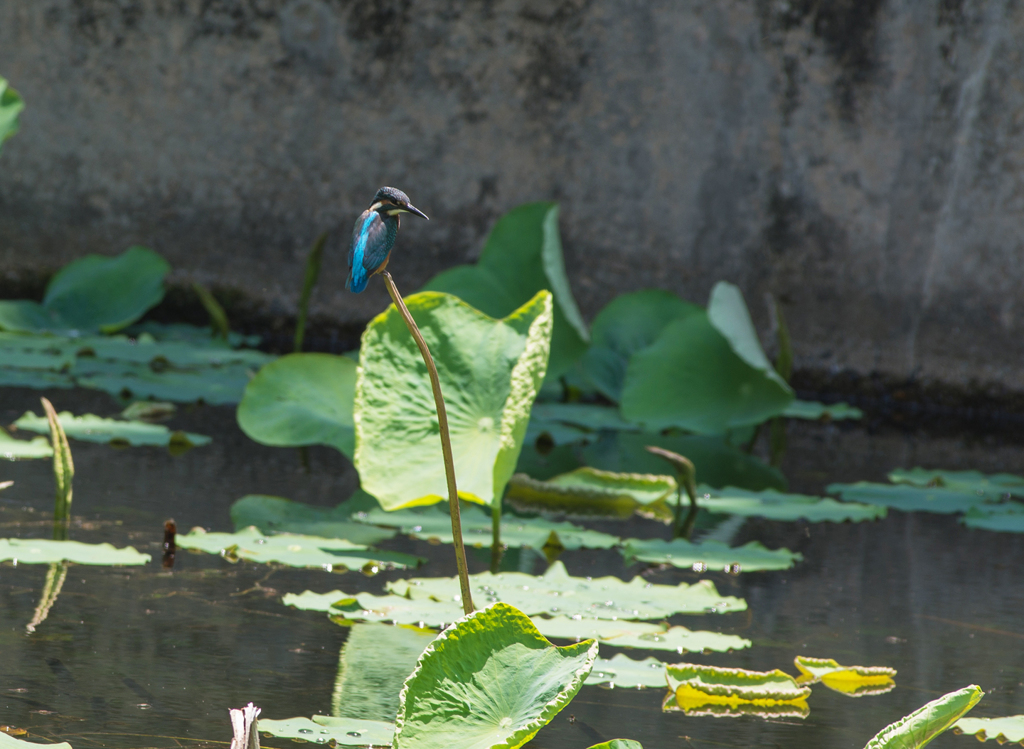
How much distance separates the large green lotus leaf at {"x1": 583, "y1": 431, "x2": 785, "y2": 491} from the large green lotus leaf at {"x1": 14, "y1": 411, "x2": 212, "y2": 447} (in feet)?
2.71

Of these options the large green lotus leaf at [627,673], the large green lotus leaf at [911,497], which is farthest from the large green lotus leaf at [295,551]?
the large green lotus leaf at [911,497]

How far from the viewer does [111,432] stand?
2.20 meters

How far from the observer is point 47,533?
1495mm

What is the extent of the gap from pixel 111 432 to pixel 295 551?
0.89m

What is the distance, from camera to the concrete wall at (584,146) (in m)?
3.62

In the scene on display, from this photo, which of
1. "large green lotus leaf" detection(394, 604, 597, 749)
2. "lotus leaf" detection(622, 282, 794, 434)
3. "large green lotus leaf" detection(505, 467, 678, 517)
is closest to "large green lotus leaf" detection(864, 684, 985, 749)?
"large green lotus leaf" detection(394, 604, 597, 749)

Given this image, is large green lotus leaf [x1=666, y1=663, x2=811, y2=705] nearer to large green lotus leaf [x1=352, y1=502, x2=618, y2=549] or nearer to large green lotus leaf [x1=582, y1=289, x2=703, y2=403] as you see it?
large green lotus leaf [x1=352, y1=502, x2=618, y2=549]

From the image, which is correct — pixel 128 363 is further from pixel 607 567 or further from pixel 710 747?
pixel 710 747

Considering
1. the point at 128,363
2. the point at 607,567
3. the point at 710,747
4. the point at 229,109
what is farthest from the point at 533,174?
the point at 710,747

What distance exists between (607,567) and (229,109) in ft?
9.84

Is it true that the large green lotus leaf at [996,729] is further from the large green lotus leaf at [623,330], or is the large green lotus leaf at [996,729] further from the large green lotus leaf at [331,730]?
the large green lotus leaf at [623,330]

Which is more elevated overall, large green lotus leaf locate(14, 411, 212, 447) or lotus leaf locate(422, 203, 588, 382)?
lotus leaf locate(422, 203, 588, 382)

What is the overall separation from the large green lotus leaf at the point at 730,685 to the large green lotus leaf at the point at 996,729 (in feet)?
0.46

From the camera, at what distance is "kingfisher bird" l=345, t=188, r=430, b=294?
76 cm
